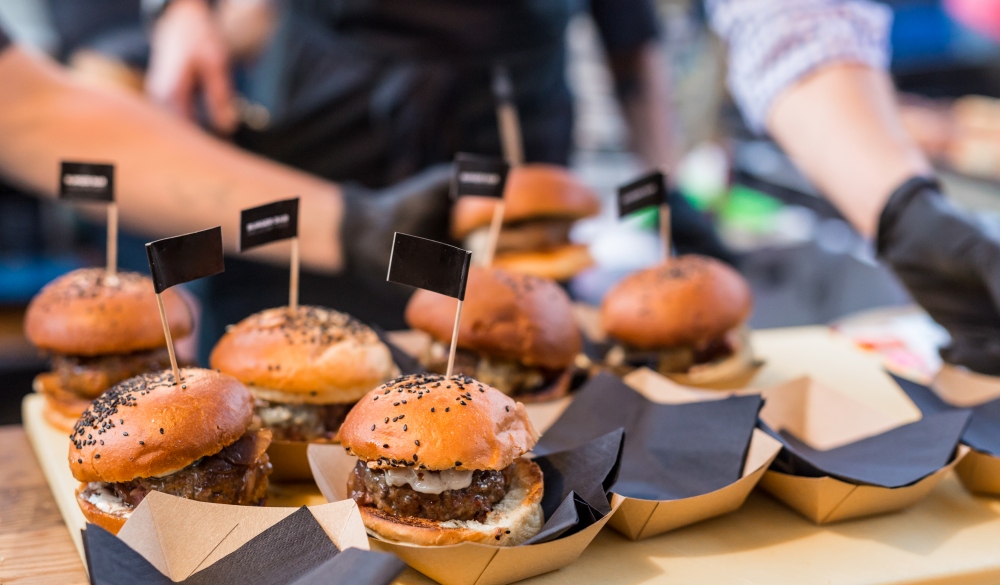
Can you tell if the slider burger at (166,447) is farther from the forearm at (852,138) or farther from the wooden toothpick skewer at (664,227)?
the forearm at (852,138)

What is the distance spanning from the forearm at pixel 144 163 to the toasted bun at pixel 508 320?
2.78 feet

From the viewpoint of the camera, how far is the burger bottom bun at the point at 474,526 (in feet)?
5.82

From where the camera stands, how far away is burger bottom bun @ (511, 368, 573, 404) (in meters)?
2.69

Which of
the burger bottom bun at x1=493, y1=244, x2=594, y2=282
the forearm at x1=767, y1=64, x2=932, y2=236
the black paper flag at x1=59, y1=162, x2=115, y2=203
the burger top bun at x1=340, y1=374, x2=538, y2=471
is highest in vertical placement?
the forearm at x1=767, y1=64, x2=932, y2=236

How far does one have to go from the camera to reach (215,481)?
1858mm

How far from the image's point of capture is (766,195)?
21.8 feet

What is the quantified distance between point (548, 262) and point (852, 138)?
4.34 ft

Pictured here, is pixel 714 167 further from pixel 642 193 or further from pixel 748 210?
pixel 642 193

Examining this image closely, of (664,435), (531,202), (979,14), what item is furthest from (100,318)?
(979,14)

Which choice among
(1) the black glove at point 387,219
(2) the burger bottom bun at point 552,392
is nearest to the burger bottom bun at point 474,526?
(2) the burger bottom bun at point 552,392

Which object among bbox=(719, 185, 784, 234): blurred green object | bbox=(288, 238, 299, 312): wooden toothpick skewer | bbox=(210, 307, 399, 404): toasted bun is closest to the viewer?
bbox=(210, 307, 399, 404): toasted bun

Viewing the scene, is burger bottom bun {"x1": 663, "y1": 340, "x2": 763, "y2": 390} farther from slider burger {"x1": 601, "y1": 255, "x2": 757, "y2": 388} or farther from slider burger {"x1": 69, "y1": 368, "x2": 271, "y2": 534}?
slider burger {"x1": 69, "y1": 368, "x2": 271, "y2": 534}

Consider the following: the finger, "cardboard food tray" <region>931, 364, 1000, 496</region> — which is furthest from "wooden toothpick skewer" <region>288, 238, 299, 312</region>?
the finger

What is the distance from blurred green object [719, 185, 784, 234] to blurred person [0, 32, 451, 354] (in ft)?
13.2
